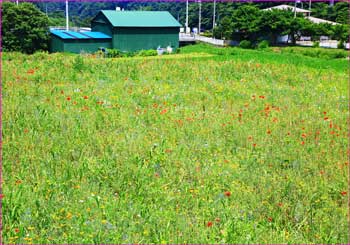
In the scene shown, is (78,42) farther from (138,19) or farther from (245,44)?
(245,44)

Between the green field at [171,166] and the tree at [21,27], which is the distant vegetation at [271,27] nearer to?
the tree at [21,27]

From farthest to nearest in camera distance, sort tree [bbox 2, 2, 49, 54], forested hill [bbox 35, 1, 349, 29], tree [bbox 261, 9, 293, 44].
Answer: forested hill [bbox 35, 1, 349, 29]
tree [bbox 261, 9, 293, 44]
tree [bbox 2, 2, 49, 54]

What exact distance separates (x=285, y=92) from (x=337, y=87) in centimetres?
285

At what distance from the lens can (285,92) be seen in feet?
35.6

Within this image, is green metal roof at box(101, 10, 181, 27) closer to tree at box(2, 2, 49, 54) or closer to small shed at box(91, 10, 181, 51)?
small shed at box(91, 10, 181, 51)

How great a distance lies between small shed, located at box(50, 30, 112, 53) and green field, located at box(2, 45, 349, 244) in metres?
27.4

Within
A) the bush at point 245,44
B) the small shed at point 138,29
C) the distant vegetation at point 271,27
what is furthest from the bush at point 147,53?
the distant vegetation at point 271,27

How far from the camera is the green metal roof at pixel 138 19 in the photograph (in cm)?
3916

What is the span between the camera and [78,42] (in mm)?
37031

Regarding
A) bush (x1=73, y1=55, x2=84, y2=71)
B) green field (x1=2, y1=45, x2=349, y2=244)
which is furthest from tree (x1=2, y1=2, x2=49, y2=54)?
green field (x1=2, y1=45, x2=349, y2=244)

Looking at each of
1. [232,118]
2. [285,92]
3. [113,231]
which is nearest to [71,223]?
[113,231]

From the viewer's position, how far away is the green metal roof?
39.2m

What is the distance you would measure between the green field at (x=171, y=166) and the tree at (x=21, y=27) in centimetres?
3045

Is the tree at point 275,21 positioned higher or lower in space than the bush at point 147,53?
higher
